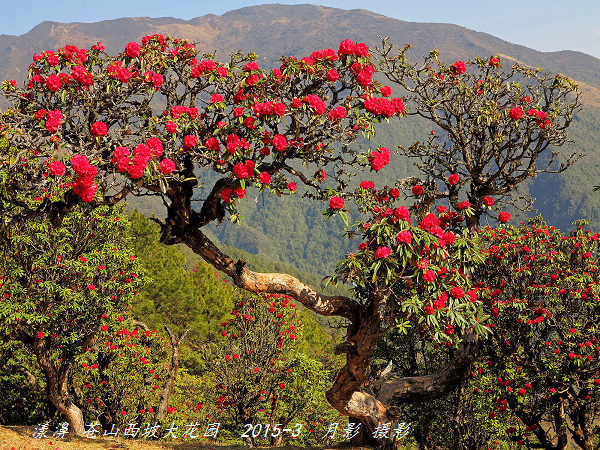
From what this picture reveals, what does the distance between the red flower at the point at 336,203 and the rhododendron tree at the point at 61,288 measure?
7.40m

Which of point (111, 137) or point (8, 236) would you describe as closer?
point (111, 137)

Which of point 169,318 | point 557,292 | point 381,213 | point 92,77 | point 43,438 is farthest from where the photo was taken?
point 169,318

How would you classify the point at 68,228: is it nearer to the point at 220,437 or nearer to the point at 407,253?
the point at 220,437

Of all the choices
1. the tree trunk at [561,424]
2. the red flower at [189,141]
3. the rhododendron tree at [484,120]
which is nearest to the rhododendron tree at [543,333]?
the tree trunk at [561,424]

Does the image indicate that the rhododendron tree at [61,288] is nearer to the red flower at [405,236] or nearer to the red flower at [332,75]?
the red flower at [332,75]

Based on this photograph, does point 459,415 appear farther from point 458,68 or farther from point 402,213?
point 458,68

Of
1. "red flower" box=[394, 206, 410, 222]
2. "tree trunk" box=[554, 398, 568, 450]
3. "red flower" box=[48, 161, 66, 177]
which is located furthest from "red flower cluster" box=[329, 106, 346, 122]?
"tree trunk" box=[554, 398, 568, 450]

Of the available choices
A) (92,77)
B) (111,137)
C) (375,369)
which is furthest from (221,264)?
(375,369)

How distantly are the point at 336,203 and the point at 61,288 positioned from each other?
842cm

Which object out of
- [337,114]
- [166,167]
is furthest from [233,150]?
[337,114]

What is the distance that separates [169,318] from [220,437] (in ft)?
47.4

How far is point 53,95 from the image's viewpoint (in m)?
7.38

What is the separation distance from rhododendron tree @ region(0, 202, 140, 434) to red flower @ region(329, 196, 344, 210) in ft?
24.3

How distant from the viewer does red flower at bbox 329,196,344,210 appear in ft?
24.1
